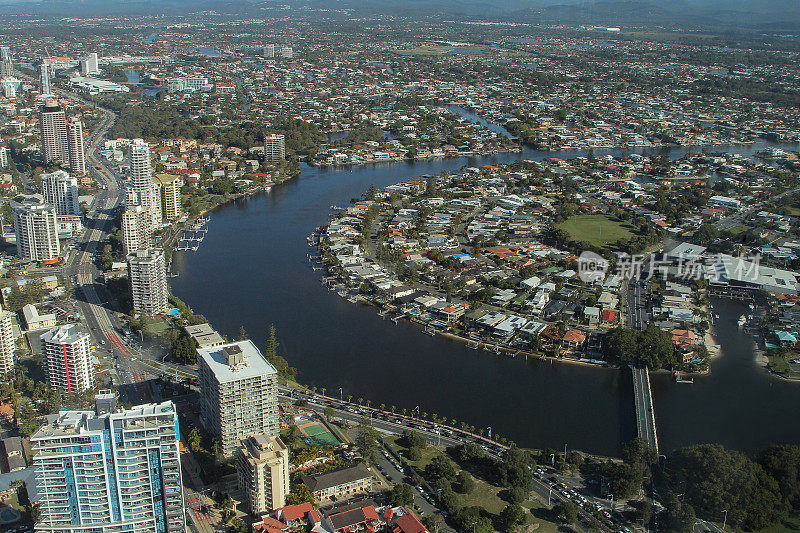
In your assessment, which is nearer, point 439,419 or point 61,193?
point 439,419

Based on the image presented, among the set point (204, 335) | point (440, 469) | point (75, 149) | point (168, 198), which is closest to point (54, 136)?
point (75, 149)

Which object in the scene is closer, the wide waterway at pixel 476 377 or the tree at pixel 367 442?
the tree at pixel 367 442

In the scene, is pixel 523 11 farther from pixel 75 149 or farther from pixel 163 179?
pixel 163 179

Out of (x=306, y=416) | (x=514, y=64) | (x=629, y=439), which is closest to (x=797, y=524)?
(x=629, y=439)

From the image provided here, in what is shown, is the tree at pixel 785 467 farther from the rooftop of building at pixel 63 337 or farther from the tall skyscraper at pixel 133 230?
the tall skyscraper at pixel 133 230

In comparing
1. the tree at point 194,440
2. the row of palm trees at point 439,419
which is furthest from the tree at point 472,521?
the tree at point 194,440
